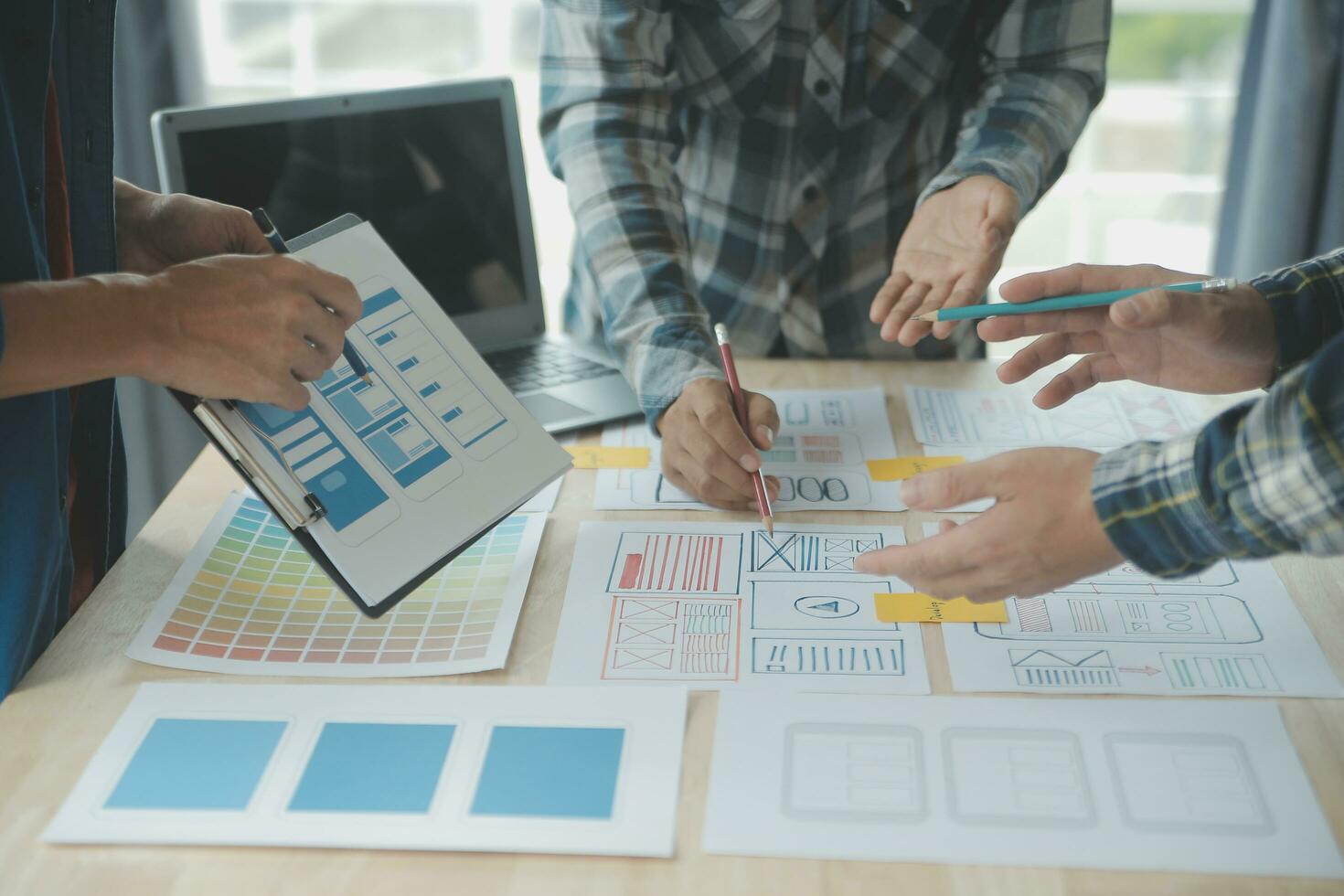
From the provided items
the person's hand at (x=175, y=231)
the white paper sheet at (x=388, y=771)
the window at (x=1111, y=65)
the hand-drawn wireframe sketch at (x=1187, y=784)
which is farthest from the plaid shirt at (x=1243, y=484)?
the window at (x=1111, y=65)

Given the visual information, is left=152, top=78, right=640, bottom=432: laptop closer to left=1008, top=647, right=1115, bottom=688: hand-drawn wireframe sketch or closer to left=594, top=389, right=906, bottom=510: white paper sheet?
left=594, top=389, right=906, bottom=510: white paper sheet

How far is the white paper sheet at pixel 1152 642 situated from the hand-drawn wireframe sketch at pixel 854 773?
0.09 m

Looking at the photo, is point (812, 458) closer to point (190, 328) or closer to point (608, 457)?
point (608, 457)

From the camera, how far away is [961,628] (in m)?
0.87

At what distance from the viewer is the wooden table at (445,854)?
0.65 metres

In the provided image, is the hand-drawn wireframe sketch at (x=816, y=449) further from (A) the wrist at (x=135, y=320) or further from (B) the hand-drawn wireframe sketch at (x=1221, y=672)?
(A) the wrist at (x=135, y=320)

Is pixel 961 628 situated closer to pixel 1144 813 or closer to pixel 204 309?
pixel 1144 813

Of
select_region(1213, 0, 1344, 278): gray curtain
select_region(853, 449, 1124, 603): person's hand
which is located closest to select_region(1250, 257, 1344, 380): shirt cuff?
select_region(853, 449, 1124, 603): person's hand

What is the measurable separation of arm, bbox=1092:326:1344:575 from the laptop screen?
37.2 inches

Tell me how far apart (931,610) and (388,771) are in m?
0.44

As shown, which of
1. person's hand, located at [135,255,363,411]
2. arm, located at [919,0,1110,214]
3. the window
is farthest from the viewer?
the window

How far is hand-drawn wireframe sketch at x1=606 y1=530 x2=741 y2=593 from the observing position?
3.10ft

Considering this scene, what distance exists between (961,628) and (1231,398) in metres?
0.64

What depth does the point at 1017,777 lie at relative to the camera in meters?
0.71
